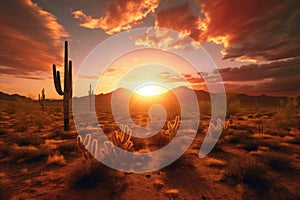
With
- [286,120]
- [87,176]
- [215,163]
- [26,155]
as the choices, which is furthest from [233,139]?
[26,155]

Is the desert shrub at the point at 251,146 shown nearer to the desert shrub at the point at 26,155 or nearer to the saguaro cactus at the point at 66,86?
the desert shrub at the point at 26,155

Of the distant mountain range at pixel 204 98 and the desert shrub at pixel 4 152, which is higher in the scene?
the distant mountain range at pixel 204 98

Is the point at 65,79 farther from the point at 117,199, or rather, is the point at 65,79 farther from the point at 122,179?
the point at 117,199

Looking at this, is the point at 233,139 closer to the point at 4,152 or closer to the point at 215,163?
the point at 215,163

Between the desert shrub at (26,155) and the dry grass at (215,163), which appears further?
the desert shrub at (26,155)

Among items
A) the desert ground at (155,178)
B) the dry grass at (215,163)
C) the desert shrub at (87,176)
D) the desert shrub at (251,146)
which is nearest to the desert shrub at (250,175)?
the desert ground at (155,178)

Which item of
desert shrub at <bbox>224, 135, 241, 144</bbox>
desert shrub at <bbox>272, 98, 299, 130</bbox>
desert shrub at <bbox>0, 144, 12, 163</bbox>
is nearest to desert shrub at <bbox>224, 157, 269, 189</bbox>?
desert shrub at <bbox>224, 135, 241, 144</bbox>

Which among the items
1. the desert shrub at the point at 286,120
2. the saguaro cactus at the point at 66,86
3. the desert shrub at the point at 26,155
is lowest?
the desert shrub at the point at 26,155

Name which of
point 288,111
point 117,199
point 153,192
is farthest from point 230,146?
point 288,111

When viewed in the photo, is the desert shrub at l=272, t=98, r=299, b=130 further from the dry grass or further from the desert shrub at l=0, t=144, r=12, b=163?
the desert shrub at l=0, t=144, r=12, b=163

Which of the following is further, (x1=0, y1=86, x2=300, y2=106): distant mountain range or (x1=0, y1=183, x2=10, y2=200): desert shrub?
(x1=0, y1=86, x2=300, y2=106): distant mountain range

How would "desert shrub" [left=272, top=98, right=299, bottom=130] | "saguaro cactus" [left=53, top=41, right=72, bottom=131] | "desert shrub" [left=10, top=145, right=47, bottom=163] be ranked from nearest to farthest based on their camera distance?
"desert shrub" [left=10, top=145, right=47, bottom=163], "saguaro cactus" [left=53, top=41, right=72, bottom=131], "desert shrub" [left=272, top=98, right=299, bottom=130]

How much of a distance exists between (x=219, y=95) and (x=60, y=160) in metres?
26.8

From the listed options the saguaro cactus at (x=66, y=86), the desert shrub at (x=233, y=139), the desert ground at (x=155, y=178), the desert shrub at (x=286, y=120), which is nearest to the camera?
the desert ground at (x=155, y=178)
